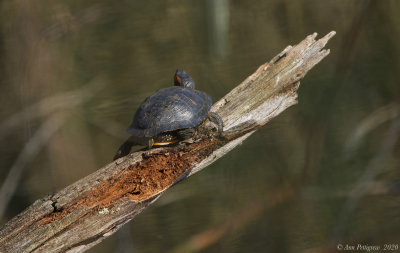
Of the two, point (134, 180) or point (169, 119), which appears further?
point (169, 119)

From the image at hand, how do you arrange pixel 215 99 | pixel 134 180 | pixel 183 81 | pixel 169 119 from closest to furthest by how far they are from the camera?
pixel 134 180, pixel 169 119, pixel 183 81, pixel 215 99

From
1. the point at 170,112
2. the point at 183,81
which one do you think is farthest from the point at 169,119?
the point at 183,81

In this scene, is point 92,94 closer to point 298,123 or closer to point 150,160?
point 298,123

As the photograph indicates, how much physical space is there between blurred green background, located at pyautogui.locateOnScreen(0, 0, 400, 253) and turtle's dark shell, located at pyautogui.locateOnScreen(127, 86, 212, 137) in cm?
201

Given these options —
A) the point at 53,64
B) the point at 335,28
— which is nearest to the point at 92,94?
the point at 53,64

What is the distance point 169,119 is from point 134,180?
37 centimetres

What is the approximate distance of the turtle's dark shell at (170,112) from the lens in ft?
6.61

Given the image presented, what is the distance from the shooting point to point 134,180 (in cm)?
180

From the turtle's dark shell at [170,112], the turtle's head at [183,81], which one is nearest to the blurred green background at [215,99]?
the turtle's head at [183,81]

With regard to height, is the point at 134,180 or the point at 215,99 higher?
the point at 215,99

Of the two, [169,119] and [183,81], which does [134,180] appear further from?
[183,81]

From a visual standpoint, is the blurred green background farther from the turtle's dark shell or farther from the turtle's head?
the turtle's dark shell

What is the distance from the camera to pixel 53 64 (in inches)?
179

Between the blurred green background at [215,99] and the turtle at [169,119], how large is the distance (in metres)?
2.03
